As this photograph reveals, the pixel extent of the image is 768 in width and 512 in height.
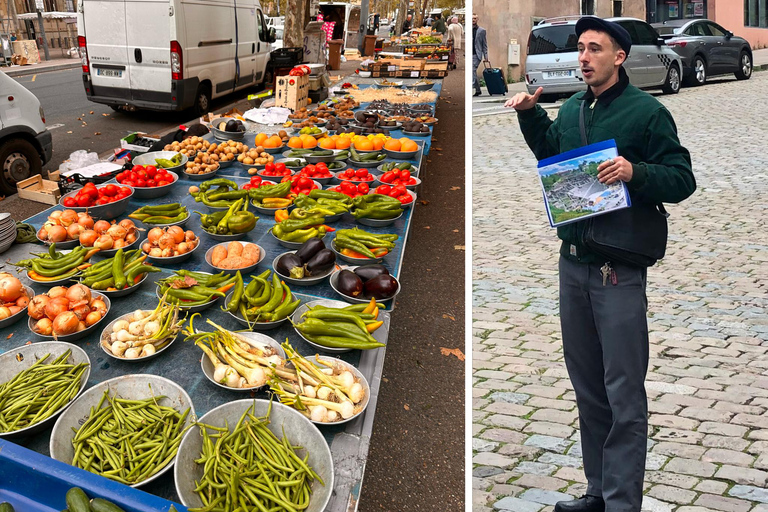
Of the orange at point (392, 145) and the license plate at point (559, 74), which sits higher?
the license plate at point (559, 74)

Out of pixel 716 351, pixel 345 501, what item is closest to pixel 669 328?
pixel 716 351

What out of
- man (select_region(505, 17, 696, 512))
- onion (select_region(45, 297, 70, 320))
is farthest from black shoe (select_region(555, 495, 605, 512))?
onion (select_region(45, 297, 70, 320))

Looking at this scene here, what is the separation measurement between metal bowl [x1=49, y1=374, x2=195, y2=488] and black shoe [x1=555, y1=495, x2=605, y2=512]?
1.97 m

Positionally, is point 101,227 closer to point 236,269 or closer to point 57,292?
point 57,292

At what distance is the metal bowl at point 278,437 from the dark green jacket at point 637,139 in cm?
146

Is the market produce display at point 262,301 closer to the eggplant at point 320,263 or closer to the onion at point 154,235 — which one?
the eggplant at point 320,263

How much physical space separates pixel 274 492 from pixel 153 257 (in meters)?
2.12

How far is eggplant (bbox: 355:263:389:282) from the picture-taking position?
362 cm

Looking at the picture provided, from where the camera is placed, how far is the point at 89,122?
493 inches

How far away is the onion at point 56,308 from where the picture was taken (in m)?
3.04

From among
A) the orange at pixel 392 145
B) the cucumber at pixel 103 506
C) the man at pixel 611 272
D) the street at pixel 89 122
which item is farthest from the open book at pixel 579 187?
the street at pixel 89 122

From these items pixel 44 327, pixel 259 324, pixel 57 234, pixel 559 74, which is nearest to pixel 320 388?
pixel 259 324

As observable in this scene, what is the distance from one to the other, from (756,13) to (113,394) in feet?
24.6

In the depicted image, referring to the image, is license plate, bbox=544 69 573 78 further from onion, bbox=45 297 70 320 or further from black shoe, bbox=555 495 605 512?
onion, bbox=45 297 70 320
